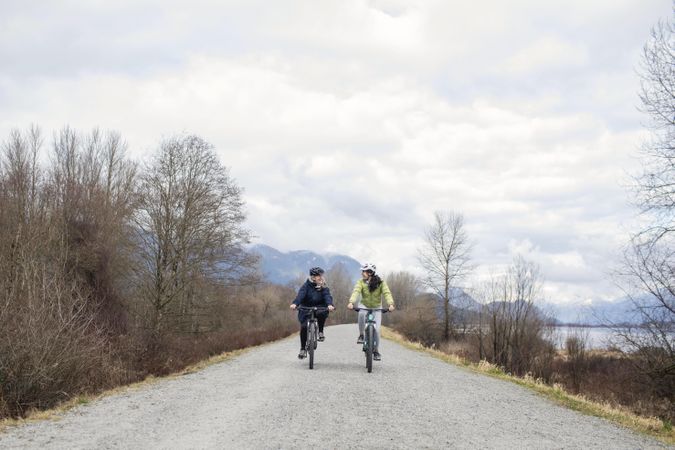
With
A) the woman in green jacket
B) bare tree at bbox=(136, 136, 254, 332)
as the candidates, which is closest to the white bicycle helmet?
the woman in green jacket

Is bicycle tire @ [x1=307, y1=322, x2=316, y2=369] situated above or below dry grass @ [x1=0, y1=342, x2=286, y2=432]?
above

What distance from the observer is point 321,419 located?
6832 millimetres

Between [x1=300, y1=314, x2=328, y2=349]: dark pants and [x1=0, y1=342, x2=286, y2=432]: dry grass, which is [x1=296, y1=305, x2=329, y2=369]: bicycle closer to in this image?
[x1=300, y1=314, x2=328, y2=349]: dark pants

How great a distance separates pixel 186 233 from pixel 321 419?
2551 centimetres

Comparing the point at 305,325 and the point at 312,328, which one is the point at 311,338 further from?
the point at 305,325

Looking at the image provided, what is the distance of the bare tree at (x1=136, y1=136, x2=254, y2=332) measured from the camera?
30.1 meters

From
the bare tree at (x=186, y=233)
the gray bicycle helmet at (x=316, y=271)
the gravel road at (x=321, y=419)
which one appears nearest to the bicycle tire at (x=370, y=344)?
the gravel road at (x=321, y=419)

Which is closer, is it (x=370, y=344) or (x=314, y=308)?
(x=370, y=344)

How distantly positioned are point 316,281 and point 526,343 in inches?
681

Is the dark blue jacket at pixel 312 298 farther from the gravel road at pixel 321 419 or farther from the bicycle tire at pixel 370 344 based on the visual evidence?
the gravel road at pixel 321 419

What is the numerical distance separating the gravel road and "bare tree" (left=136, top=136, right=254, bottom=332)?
66.8 ft

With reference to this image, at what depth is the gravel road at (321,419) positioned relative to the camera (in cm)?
589

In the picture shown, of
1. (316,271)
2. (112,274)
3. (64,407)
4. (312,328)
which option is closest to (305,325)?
(312,328)

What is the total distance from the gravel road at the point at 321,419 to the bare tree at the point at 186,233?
20360 mm
